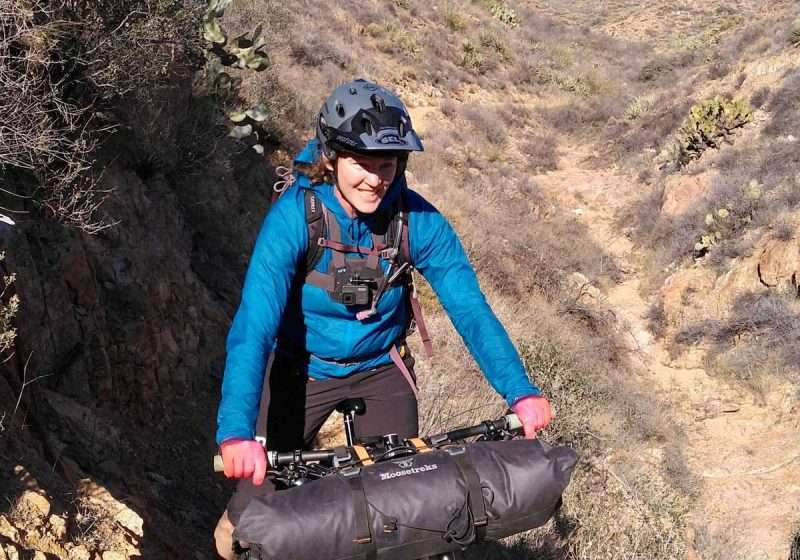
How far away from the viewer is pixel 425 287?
335 inches

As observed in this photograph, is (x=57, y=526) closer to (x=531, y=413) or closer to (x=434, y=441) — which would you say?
(x=434, y=441)

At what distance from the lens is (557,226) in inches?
536

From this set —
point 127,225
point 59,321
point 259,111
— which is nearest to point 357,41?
point 259,111

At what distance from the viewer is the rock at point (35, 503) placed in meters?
2.66

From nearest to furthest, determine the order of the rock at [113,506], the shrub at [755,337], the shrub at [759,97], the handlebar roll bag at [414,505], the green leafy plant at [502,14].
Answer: the handlebar roll bag at [414,505], the rock at [113,506], the shrub at [755,337], the shrub at [759,97], the green leafy plant at [502,14]

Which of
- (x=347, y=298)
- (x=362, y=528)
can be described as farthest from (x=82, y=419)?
(x=362, y=528)

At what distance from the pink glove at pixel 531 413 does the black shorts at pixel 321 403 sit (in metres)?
0.59

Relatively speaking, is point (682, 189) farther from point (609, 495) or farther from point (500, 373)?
point (500, 373)

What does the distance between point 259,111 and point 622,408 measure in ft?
17.7

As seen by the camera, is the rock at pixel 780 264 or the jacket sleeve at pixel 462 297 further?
the rock at pixel 780 264

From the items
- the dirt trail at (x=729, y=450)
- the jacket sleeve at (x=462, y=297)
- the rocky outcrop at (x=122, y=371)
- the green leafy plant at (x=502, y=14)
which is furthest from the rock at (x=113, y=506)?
the green leafy plant at (x=502, y=14)

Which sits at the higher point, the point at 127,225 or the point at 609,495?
the point at 127,225

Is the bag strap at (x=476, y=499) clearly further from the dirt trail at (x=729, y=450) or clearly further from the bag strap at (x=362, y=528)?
the dirt trail at (x=729, y=450)

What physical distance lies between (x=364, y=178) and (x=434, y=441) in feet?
3.15
